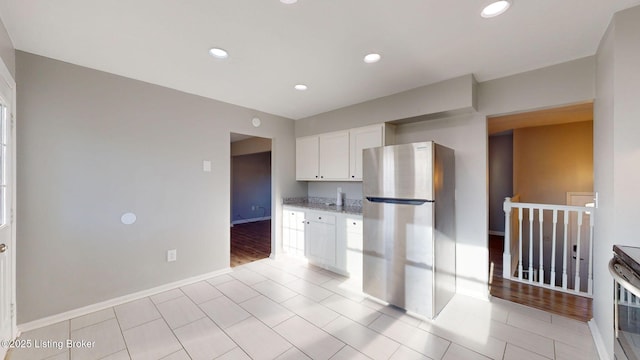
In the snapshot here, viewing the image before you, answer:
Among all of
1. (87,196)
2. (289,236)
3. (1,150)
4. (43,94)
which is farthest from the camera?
(289,236)

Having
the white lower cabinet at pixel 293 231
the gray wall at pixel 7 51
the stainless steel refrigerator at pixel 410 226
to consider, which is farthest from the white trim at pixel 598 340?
the gray wall at pixel 7 51

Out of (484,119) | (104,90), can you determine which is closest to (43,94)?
(104,90)

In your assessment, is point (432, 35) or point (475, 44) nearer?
point (432, 35)

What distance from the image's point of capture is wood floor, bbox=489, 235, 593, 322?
90.4 inches

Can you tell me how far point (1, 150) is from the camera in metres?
1.78

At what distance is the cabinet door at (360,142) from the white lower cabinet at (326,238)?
66cm

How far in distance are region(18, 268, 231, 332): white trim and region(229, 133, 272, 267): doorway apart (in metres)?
2.08

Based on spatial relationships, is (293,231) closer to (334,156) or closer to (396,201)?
(334,156)

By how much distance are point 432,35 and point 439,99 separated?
95 cm

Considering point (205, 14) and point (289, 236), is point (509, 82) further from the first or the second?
point (289, 236)

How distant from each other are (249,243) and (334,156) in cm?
265

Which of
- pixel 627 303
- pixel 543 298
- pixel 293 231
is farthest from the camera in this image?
pixel 293 231

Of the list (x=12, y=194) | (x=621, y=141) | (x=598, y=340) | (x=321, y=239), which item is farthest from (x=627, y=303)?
(x=12, y=194)

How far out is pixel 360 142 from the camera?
11.1ft
